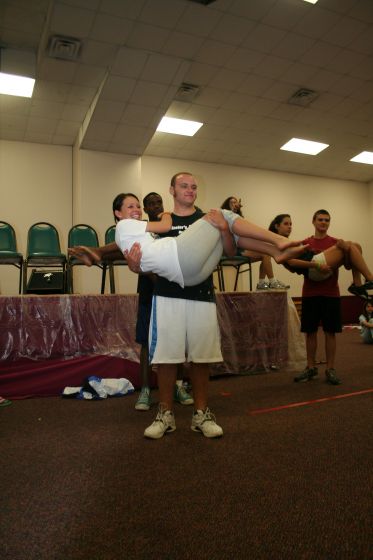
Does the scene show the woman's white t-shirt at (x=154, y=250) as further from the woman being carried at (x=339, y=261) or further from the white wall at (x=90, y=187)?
the white wall at (x=90, y=187)

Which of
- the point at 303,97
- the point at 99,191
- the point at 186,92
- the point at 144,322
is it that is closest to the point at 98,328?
the point at 144,322

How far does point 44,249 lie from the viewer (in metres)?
4.22

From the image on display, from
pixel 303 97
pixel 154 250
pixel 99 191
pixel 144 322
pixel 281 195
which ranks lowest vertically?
pixel 144 322

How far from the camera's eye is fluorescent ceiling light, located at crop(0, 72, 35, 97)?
4.62m

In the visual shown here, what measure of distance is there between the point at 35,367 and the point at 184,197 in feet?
5.26

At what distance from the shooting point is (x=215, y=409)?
2133mm

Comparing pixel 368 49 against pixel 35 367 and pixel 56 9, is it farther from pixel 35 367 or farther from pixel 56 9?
pixel 35 367

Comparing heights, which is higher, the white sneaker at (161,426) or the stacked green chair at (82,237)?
the stacked green chair at (82,237)

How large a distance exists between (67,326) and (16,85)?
3.63m

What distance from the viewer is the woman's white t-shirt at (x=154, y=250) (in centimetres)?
158

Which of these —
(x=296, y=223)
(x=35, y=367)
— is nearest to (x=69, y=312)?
(x=35, y=367)

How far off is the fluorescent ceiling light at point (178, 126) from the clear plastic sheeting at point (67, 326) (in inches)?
152

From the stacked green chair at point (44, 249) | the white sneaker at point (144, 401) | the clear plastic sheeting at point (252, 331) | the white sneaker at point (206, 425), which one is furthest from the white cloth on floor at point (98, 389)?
the stacked green chair at point (44, 249)

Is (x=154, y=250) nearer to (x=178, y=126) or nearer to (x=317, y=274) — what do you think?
(x=317, y=274)
